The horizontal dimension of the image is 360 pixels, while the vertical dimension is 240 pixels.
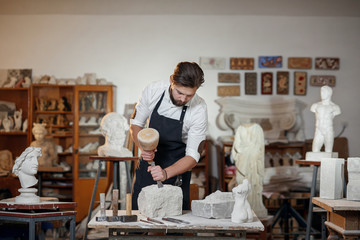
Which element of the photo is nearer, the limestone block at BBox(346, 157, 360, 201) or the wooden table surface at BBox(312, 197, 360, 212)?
the wooden table surface at BBox(312, 197, 360, 212)

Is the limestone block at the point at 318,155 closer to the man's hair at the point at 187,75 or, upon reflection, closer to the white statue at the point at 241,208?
the white statue at the point at 241,208

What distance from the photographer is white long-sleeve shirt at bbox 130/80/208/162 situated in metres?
3.47

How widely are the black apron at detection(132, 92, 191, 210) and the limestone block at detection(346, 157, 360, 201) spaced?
4.10ft

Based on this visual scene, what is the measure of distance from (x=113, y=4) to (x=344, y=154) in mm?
4724

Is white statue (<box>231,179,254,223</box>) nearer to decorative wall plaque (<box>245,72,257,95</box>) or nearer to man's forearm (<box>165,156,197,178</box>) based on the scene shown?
man's forearm (<box>165,156,197,178</box>)

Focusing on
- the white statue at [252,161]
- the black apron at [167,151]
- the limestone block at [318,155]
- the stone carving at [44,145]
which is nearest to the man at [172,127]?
the black apron at [167,151]

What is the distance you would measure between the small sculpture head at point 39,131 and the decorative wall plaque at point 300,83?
4319mm

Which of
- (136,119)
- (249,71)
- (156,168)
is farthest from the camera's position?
(249,71)

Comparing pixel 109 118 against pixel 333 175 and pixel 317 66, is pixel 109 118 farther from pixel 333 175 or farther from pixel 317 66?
pixel 317 66

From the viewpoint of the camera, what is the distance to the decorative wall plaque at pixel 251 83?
323 inches

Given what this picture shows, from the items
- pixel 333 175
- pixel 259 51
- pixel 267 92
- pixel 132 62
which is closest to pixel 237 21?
pixel 259 51

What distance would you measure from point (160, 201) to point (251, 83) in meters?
5.45

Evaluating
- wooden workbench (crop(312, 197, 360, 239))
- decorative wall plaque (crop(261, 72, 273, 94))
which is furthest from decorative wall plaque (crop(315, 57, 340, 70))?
wooden workbench (crop(312, 197, 360, 239))

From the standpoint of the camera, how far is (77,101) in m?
7.72
